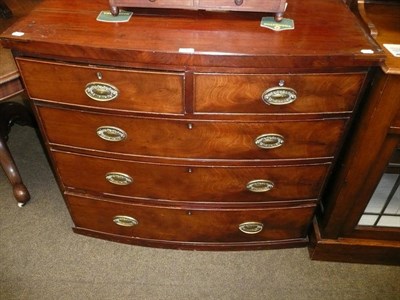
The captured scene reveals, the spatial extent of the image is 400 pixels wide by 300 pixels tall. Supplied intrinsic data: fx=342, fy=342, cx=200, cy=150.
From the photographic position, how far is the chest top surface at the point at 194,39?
0.93 m

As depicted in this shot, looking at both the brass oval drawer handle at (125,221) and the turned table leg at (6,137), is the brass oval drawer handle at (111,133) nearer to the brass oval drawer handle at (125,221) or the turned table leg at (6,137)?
the brass oval drawer handle at (125,221)

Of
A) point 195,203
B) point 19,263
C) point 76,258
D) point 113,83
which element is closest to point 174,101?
point 113,83

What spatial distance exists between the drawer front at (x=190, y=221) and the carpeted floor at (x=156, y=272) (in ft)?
0.32

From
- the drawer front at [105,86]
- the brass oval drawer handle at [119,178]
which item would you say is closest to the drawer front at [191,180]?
the brass oval drawer handle at [119,178]

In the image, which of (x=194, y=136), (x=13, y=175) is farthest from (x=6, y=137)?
(x=194, y=136)

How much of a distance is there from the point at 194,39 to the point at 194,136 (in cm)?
30

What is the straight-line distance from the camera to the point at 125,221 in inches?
56.4

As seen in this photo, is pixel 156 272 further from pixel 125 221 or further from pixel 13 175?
pixel 13 175

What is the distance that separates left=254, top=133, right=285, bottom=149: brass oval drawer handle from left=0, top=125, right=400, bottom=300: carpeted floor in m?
0.62

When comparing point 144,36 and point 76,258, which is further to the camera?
point 76,258

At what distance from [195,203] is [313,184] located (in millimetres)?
451

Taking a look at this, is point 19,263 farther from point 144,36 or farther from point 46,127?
point 144,36

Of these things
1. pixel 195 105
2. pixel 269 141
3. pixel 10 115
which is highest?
pixel 195 105

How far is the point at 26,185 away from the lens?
180 cm
